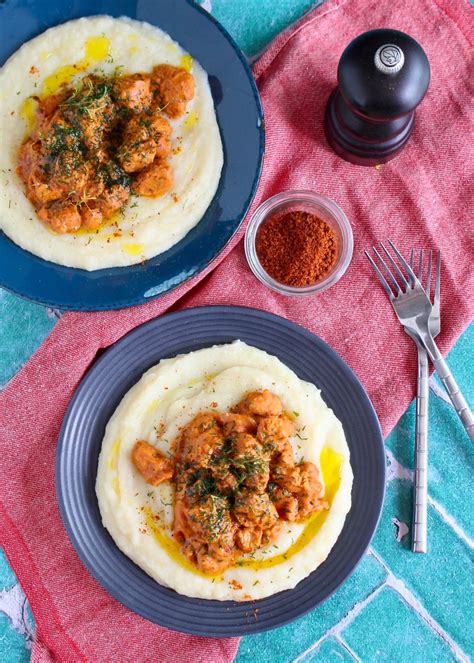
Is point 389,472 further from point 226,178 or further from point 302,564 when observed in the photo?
point 226,178

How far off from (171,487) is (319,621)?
1.48 metres

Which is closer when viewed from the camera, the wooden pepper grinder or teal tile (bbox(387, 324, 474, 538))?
the wooden pepper grinder

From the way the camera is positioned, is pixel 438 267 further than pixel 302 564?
Yes

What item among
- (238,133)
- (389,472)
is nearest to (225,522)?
(389,472)

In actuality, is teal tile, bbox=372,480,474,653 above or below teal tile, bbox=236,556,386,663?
below

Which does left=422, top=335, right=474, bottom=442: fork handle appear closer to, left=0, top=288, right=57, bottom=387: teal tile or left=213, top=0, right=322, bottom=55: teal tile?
left=213, top=0, right=322, bottom=55: teal tile

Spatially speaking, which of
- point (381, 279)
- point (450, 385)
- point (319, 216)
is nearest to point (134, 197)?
point (319, 216)

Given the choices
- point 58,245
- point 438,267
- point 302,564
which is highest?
point 58,245

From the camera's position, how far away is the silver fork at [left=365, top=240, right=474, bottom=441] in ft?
14.7

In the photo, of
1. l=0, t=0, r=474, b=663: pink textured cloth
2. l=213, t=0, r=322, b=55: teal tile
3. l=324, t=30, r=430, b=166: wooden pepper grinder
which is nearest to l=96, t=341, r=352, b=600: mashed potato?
l=0, t=0, r=474, b=663: pink textured cloth

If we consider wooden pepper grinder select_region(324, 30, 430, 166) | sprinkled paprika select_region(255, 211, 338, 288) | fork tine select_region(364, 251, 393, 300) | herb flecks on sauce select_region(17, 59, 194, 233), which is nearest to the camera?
wooden pepper grinder select_region(324, 30, 430, 166)

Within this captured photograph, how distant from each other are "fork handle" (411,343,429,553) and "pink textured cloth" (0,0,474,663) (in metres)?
0.10

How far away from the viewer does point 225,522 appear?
13.4 feet

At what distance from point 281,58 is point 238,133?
2.35 ft
